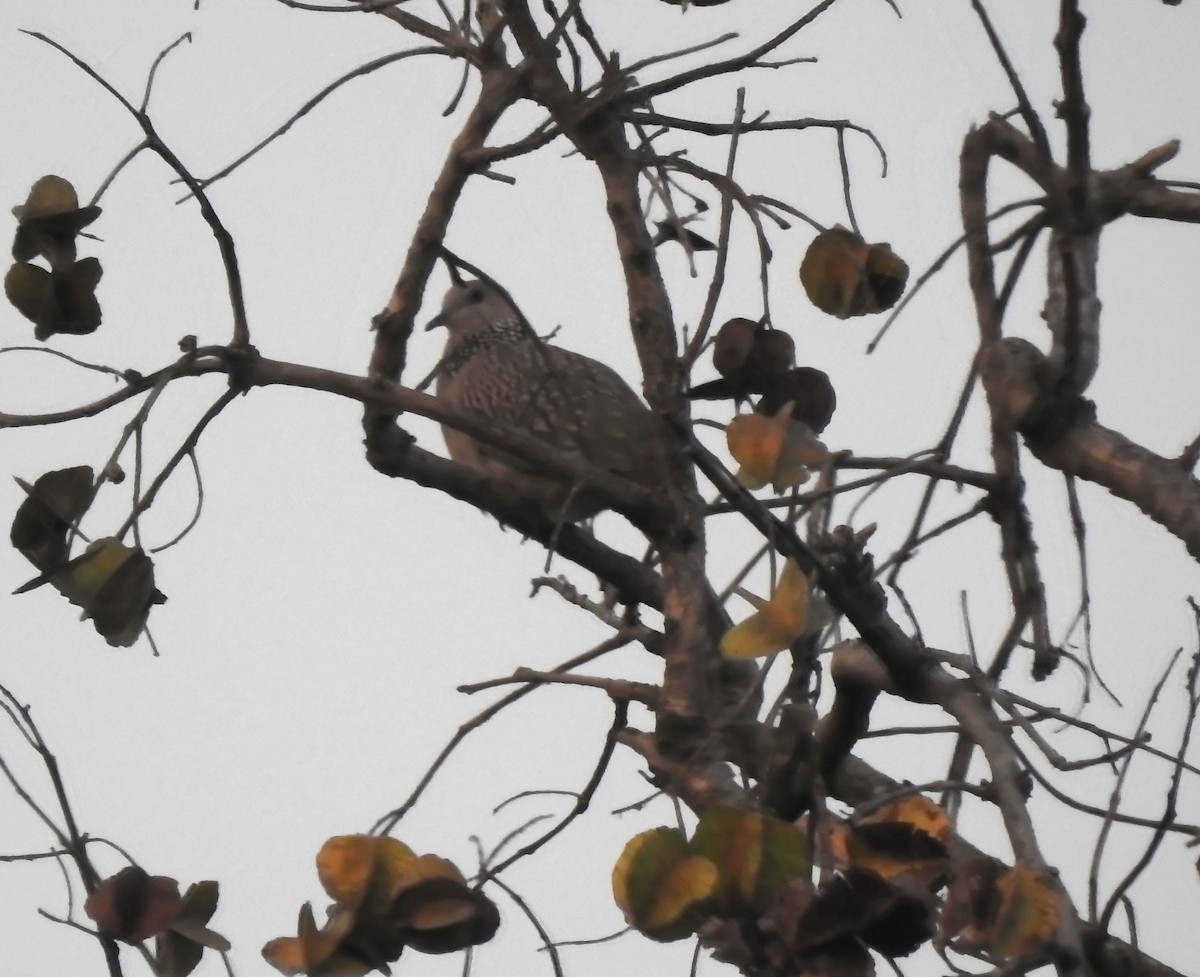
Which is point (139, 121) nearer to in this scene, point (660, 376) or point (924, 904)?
point (660, 376)

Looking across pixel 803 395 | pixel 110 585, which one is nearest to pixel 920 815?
pixel 803 395

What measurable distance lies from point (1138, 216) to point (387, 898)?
141 cm

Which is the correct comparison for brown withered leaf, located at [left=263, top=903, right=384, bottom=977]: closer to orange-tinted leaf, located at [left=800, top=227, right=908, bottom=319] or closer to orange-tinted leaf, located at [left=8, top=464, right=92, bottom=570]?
orange-tinted leaf, located at [left=8, top=464, right=92, bottom=570]

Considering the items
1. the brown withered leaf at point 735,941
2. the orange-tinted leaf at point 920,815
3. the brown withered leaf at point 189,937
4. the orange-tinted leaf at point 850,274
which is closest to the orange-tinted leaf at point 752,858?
the brown withered leaf at point 735,941

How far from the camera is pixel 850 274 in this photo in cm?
250

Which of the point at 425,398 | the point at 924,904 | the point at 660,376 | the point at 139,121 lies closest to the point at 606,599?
the point at 660,376

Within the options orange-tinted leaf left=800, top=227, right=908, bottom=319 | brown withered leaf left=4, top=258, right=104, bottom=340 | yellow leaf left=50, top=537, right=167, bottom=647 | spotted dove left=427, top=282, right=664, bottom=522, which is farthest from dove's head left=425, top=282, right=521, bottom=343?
yellow leaf left=50, top=537, right=167, bottom=647

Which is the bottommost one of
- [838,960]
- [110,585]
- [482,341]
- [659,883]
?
[838,960]

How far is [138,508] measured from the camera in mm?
2195

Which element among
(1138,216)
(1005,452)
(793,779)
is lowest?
(793,779)

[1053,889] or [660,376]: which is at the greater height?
[660,376]

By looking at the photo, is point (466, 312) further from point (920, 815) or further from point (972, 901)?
point (972, 901)

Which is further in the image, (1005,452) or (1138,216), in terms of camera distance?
(1005,452)

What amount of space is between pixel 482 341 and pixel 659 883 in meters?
3.96
